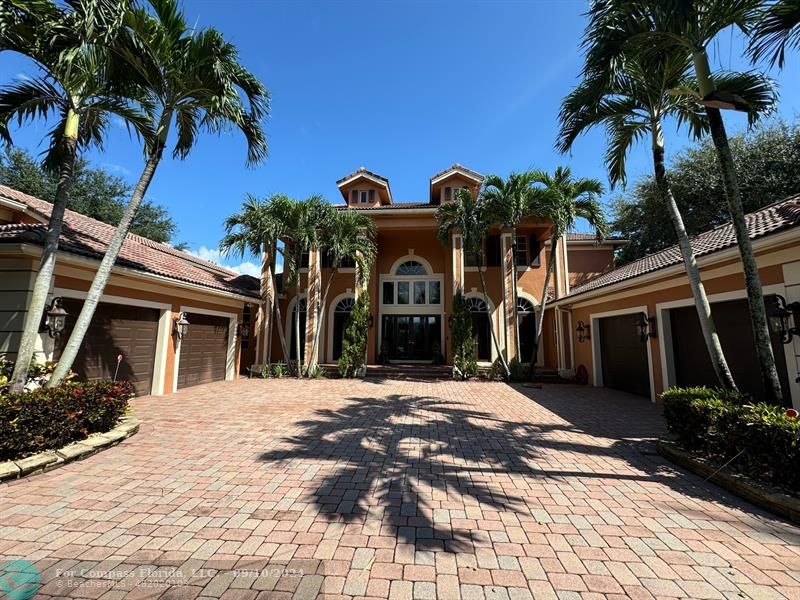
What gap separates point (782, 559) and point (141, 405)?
1063 centimetres

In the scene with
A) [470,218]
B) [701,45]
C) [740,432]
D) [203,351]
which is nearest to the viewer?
[740,432]

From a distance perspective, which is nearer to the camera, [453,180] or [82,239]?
[82,239]

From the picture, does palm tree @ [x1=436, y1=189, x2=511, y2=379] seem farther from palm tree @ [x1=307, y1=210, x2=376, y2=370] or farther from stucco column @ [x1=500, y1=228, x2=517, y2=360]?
palm tree @ [x1=307, y1=210, x2=376, y2=370]

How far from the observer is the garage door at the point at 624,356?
9633 mm

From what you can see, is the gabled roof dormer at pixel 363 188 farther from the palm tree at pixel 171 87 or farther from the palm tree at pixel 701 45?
the palm tree at pixel 701 45

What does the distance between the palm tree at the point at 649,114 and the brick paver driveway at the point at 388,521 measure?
247cm

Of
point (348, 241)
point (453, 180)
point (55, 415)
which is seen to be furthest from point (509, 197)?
point (55, 415)

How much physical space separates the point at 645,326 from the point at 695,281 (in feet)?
14.0

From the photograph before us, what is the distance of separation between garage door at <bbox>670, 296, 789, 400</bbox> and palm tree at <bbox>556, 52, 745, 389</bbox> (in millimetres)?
1234

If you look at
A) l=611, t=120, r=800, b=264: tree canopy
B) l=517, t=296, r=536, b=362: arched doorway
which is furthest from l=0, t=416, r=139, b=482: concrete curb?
l=611, t=120, r=800, b=264: tree canopy

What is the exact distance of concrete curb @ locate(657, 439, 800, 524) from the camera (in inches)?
129

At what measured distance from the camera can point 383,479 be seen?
4.10 meters

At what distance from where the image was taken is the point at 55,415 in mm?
4578

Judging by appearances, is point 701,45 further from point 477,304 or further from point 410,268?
point 410,268
